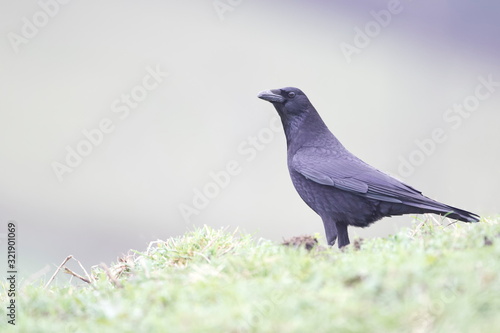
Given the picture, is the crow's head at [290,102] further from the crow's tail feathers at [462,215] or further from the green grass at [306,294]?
the green grass at [306,294]

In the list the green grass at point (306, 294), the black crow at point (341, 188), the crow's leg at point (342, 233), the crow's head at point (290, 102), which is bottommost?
the crow's leg at point (342, 233)

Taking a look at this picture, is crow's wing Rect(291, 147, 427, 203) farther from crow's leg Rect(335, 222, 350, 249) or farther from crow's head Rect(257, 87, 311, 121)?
crow's head Rect(257, 87, 311, 121)

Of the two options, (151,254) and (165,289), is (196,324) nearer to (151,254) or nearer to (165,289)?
(165,289)

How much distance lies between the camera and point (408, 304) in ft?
8.64

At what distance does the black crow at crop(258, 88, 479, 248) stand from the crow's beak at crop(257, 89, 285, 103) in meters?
0.01

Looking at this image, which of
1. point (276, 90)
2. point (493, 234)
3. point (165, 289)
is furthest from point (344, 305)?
point (276, 90)

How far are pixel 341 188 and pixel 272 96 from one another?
1.39 metres

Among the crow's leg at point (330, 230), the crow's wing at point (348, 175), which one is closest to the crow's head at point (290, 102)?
the crow's wing at point (348, 175)

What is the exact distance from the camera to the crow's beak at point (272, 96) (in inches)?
269

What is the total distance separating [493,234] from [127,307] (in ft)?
7.50

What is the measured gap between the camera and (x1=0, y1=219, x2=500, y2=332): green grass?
260cm

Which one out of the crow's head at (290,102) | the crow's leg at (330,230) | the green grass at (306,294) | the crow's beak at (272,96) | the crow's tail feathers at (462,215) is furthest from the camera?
the crow's head at (290,102)

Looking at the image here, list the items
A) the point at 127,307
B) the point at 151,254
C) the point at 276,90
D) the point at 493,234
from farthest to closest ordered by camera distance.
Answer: the point at 276,90 → the point at 151,254 → the point at 493,234 → the point at 127,307

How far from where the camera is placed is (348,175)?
20.5 feet
